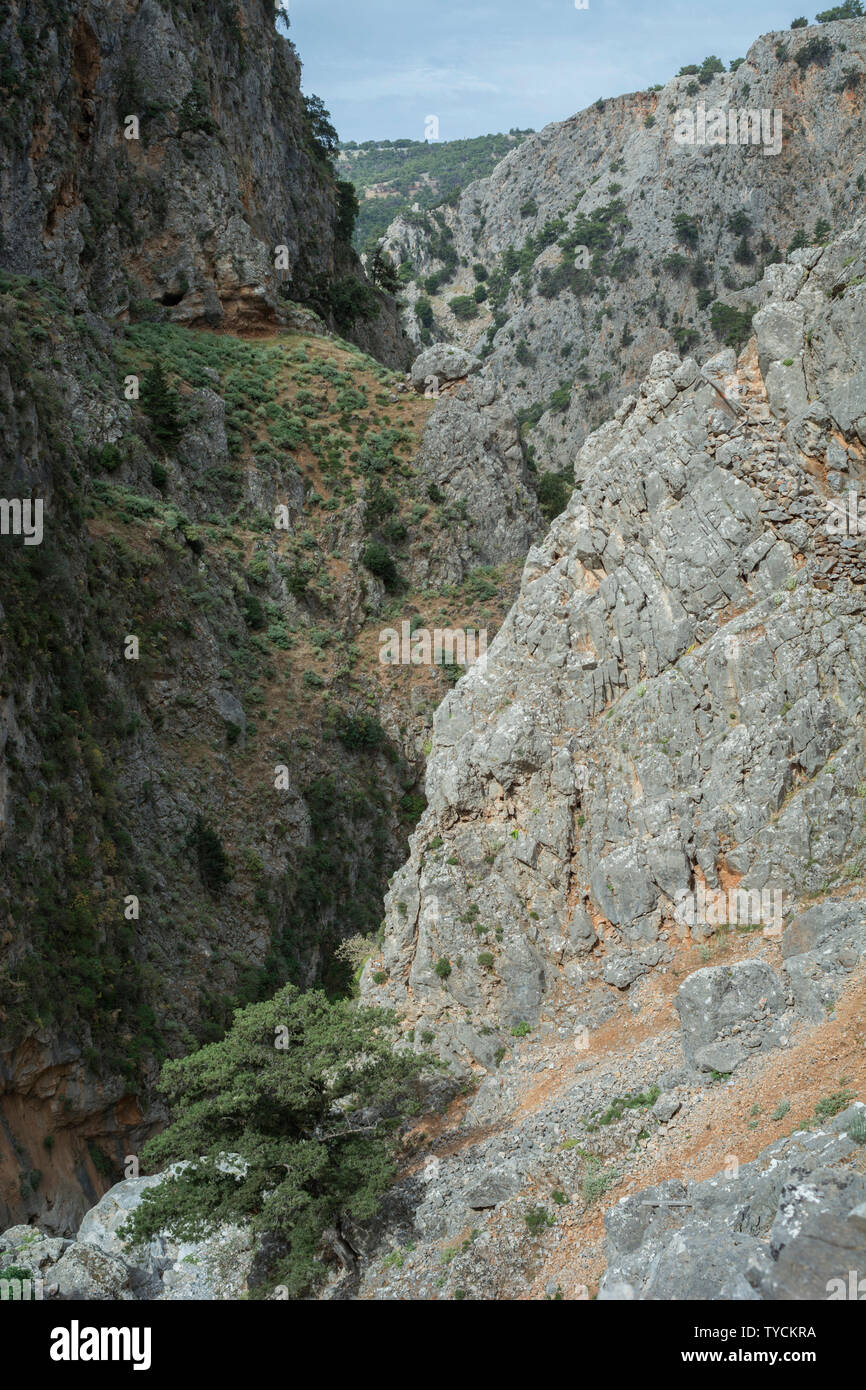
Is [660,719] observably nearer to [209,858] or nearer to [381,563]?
[209,858]

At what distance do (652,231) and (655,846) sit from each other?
10720cm

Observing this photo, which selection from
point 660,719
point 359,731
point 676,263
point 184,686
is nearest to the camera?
point 660,719

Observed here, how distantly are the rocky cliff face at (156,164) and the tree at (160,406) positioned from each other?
5.17 metres

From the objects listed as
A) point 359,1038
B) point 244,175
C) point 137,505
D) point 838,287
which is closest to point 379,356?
point 244,175

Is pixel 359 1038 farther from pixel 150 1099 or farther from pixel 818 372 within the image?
pixel 818 372

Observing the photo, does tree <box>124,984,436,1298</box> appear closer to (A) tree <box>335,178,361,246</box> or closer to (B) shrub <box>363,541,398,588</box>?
(B) shrub <box>363,541,398,588</box>

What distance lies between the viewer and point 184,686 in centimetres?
3869

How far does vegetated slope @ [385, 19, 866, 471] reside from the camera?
333ft

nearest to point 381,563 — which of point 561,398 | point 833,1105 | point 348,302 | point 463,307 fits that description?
point 348,302

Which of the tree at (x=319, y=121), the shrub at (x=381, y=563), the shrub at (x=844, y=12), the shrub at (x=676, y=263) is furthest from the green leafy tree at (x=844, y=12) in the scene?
the shrub at (x=381, y=563)

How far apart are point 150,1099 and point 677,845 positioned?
649 inches

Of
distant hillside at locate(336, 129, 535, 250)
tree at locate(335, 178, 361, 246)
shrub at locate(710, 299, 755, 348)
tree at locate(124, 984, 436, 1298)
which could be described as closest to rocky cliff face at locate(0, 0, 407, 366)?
tree at locate(335, 178, 361, 246)

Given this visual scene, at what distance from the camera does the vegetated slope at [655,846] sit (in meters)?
18.1

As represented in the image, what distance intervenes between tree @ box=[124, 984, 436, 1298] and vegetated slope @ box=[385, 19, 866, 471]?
277ft
